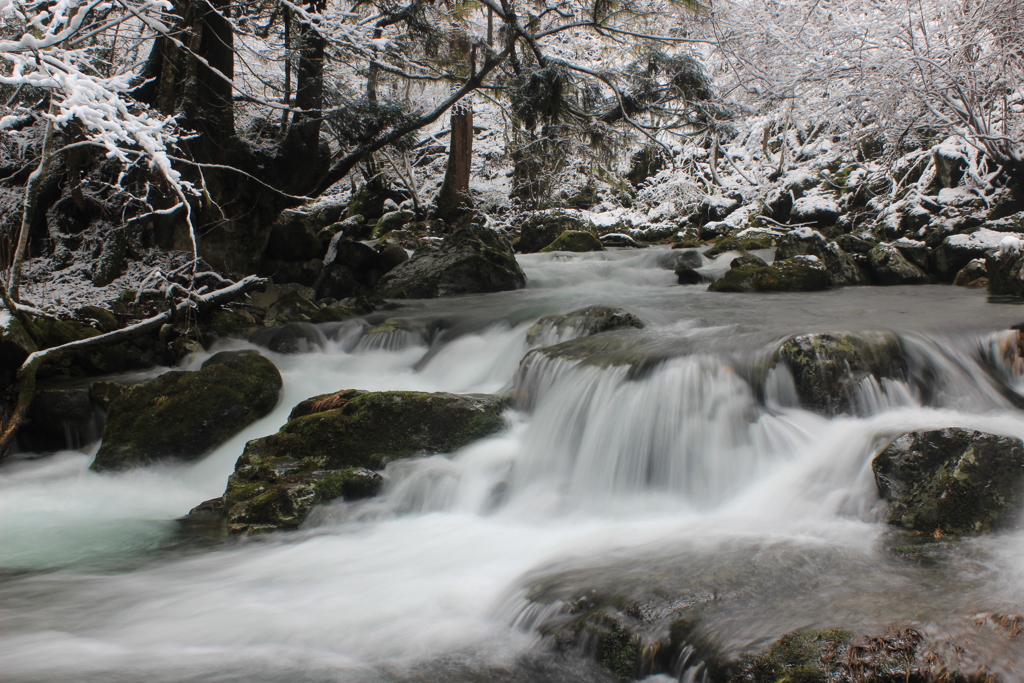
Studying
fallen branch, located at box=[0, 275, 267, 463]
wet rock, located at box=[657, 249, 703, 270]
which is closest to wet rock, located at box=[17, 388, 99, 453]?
fallen branch, located at box=[0, 275, 267, 463]

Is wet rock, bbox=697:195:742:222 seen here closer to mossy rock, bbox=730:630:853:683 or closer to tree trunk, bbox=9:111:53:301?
tree trunk, bbox=9:111:53:301

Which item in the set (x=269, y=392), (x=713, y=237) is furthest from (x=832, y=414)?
(x=713, y=237)

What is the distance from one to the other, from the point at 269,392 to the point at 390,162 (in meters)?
16.2

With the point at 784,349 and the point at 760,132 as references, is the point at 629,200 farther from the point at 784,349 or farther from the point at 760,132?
the point at 784,349

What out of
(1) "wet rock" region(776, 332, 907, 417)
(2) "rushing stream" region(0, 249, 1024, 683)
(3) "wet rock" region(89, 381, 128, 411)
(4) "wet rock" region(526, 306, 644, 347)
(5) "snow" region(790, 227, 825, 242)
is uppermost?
(5) "snow" region(790, 227, 825, 242)

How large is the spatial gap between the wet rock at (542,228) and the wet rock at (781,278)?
783cm

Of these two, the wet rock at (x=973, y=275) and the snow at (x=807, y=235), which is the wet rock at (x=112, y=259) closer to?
the snow at (x=807, y=235)

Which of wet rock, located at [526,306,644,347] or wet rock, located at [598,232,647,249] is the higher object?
wet rock, located at [598,232,647,249]

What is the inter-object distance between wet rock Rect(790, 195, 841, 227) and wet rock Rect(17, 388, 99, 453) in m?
17.0

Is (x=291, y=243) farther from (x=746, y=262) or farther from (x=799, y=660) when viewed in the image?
(x=799, y=660)

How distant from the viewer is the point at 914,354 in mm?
5000

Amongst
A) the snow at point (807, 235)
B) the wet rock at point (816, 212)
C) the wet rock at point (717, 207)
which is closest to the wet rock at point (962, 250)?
the snow at point (807, 235)

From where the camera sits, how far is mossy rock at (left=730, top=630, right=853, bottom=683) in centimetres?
204

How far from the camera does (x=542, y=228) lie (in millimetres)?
18062
